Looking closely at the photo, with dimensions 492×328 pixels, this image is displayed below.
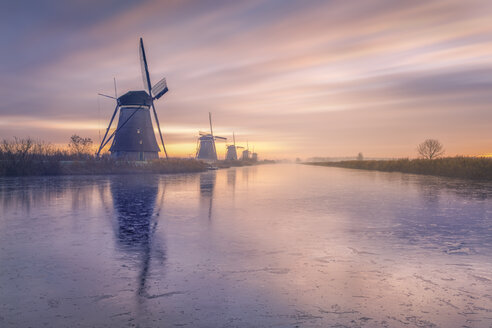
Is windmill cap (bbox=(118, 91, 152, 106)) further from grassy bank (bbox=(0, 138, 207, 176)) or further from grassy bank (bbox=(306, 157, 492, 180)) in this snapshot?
grassy bank (bbox=(306, 157, 492, 180))

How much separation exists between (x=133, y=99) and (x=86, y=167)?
11685 millimetres

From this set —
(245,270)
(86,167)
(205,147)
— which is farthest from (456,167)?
(205,147)

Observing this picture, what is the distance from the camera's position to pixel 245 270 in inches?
208

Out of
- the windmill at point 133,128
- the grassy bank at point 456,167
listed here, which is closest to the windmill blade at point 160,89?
the windmill at point 133,128

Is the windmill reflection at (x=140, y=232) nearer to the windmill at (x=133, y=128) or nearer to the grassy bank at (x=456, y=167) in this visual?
the grassy bank at (x=456, y=167)

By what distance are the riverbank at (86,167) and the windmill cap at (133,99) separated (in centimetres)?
734

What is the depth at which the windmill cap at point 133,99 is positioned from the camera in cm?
4309

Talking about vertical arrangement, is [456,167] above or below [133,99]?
below

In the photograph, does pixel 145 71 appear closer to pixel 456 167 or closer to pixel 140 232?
pixel 456 167

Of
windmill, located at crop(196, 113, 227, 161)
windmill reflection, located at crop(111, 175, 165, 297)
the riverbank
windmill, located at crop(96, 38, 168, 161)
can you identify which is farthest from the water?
windmill, located at crop(196, 113, 227, 161)

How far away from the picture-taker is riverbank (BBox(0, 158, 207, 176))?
29.7 metres

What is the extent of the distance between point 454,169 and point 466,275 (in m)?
31.7

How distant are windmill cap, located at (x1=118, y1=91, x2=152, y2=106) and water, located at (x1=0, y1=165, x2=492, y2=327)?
34501 mm

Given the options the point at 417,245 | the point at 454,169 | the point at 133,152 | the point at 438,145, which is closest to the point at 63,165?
the point at 133,152
